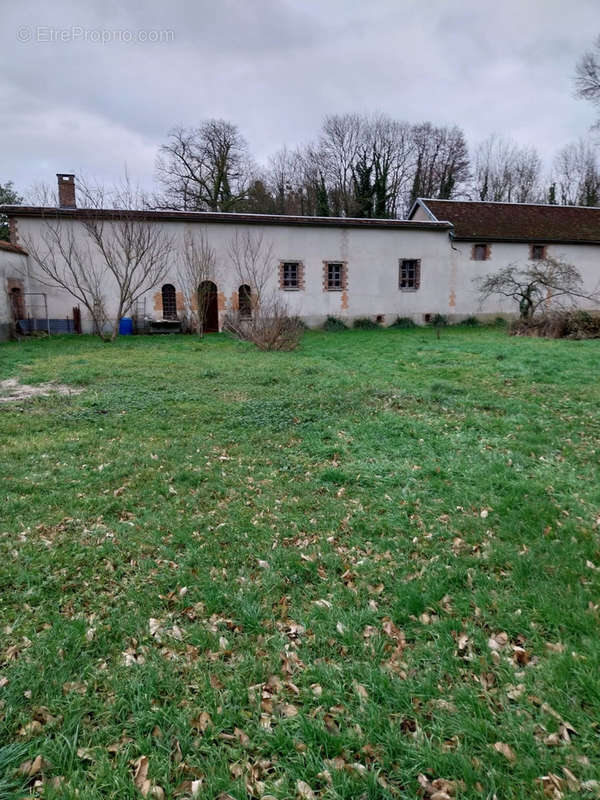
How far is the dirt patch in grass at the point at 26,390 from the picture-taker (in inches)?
321

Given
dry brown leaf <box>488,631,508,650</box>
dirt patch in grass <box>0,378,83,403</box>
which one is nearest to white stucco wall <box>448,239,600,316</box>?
dirt patch in grass <box>0,378,83,403</box>

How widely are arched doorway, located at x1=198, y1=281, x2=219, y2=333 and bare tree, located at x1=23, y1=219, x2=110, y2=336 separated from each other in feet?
12.6

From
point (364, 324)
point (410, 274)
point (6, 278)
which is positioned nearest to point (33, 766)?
point (6, 278)

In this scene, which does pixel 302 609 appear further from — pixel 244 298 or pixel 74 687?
pixel 244 298

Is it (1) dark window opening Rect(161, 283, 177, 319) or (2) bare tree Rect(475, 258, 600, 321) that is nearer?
(2) bare tree Rect(475, 258, 600, 321)

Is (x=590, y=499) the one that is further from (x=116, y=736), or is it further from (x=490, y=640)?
(x=116, y=736)

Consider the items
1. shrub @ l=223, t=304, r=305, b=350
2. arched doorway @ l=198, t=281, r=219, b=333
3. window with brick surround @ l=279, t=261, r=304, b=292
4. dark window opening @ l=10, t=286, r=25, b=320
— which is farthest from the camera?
window with brick surround @ l=279, t=261, r=304, b=292

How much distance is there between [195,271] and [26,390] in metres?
12.4

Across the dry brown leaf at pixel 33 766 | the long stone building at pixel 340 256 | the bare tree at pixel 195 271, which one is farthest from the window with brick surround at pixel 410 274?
the dry brown leaf at pixel 33 766

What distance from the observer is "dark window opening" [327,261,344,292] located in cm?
2247

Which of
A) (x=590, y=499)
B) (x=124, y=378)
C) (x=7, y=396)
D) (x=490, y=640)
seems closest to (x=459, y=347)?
(x=124, y=378)

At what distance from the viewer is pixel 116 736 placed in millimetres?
2041

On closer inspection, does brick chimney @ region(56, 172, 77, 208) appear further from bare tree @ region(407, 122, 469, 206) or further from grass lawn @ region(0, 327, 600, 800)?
bare tree @ region(407, 122, 469, 206)

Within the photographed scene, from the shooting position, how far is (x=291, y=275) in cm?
2200
